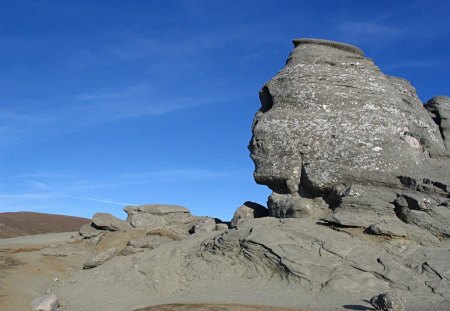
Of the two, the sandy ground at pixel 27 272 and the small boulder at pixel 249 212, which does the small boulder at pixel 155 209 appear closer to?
the sandy ground at pixel 27 272

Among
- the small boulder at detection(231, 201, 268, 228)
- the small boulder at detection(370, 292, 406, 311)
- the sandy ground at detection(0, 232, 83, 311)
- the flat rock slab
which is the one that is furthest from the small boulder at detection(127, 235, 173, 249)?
the small boulder at detection(370, 292, 406, 311)

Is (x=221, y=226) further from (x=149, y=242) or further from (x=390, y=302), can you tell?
(x=390, y=302)

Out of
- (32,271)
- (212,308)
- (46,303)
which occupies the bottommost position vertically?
(46,303)

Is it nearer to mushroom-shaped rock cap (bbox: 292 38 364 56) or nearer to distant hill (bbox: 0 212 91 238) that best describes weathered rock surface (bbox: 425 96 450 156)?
mushroom-shaped rock cap (bbox: 292 38 364 56)

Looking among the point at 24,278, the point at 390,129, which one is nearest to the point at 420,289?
the point at 390,129

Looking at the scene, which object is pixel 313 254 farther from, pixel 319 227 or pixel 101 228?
pixel 101 228

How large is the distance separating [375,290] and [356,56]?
10.2m

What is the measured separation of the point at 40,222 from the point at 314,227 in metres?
43.7

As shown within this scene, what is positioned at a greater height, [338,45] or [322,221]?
[338,45]

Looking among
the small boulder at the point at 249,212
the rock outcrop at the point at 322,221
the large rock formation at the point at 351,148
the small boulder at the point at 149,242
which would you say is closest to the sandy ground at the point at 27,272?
the rock outcrop at the point at 322,221

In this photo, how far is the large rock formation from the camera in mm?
15219

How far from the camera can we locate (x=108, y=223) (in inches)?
820

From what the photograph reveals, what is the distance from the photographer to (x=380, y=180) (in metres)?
16.0

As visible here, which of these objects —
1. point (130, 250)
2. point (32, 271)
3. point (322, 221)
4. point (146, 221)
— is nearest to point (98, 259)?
point (130, 250)
